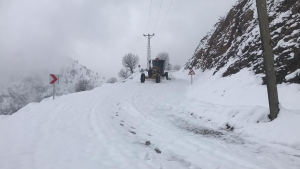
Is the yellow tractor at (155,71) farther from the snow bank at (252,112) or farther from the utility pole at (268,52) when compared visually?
the utility pole at (268,52)

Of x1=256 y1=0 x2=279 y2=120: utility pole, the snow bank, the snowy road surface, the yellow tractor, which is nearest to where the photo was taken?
the snowy road surface

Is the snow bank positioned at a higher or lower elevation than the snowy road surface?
higher

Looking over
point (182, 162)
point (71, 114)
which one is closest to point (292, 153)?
point (182, 162)

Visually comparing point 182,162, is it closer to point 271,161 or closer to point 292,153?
point 271,161

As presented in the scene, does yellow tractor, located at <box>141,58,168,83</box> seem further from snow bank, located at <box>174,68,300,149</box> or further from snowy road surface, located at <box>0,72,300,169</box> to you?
snowy road surface, located at <box>0,72,300,169</box>

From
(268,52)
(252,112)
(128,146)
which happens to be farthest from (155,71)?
(128,146)

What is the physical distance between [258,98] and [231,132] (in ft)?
9.38

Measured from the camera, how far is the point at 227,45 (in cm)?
2100

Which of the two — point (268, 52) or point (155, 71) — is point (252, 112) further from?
point (155, 71)

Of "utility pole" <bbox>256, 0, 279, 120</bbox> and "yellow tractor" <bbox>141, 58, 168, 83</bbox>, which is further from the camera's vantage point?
"yellow tractor" <bbox>141, 58, 168, 83</bbox>

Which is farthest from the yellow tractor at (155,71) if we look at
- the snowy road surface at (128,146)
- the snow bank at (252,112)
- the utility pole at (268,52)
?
the utility pole at (268,52)

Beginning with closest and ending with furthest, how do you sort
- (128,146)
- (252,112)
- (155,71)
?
(128,146) < (252,112) < (155,71)

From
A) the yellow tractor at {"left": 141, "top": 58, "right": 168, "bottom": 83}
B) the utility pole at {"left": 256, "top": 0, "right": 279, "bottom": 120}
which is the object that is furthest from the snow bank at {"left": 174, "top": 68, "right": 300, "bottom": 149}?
the yellow tractor at {"left": 141, "top": 58, "right": 168, "bottom": 83}

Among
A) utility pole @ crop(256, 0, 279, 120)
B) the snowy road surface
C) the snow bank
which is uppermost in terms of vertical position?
utility pole @ crop(256, 0, 279, 120)
